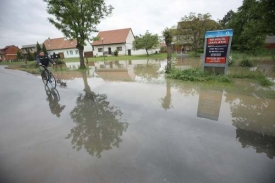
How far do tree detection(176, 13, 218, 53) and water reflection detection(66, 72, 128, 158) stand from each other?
3159 centimetres

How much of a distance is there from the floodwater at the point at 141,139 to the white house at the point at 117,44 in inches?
1390

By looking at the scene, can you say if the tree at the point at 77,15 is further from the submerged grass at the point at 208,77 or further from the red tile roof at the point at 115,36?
the red tile roof at the point at 115,36

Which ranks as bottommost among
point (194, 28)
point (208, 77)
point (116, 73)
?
point (116, 73)

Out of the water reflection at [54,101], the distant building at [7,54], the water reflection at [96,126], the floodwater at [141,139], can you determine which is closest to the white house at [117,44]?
the water reflection at [54,101]

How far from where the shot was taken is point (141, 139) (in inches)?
140

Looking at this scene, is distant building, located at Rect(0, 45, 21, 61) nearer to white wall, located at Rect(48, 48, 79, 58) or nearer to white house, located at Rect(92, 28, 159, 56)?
white wall, located at Rect(48, 48, 79, 58)

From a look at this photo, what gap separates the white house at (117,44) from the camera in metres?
39.3

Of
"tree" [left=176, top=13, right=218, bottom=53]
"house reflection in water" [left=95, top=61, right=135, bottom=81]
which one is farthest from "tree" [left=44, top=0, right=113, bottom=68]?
"tree" [left=176, top=13, right=218, bottom=53]

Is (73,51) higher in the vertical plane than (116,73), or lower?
higher

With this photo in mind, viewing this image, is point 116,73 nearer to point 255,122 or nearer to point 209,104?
point 209,104

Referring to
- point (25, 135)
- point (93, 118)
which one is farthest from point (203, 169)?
point (25, 135)

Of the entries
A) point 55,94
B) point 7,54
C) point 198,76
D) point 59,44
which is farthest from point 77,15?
point 7,54

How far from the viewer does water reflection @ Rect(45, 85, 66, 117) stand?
545cm

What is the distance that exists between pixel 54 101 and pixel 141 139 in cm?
495
